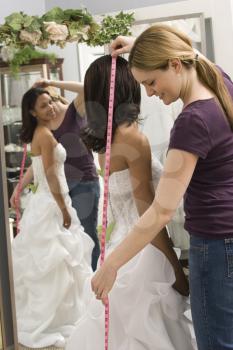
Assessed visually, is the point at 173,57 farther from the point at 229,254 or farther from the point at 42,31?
the point at 42,31

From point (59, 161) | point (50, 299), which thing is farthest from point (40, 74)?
point (50, 299)

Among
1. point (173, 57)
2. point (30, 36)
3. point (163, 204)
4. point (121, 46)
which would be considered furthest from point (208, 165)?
point (30, 36)

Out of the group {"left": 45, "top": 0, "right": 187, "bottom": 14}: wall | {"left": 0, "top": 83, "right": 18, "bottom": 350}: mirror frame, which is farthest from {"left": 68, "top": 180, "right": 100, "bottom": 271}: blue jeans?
{"left": 45, "top": 0, "right": 187, "bottom": 14}: wall

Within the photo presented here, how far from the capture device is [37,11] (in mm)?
1837

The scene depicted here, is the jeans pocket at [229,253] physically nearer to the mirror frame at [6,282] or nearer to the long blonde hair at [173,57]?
the long blonde hair at [173,57]

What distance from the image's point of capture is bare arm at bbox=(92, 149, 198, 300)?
44.9 inches

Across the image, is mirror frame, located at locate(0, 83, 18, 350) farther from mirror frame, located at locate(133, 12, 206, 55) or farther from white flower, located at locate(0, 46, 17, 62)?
mirror frame, located at locate(133, 12, 206, 55)

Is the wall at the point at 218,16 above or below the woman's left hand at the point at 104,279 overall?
above

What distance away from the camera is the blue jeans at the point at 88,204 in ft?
5.51

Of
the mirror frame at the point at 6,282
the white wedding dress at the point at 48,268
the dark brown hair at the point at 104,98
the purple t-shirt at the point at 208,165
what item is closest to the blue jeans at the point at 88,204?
the white wedding dress at the point at 48,268

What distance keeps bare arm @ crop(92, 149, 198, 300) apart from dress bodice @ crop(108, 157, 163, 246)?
36cm

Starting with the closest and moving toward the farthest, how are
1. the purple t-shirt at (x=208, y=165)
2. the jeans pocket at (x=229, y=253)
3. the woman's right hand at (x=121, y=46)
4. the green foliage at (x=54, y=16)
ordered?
1. the purple t-shirt at (x=208, y=165)
2. the jeans pocket at (x=229, y=253)
3. the woman's right hand at (x=121, y=46)
4. the green foliage at (x=54, y=16)

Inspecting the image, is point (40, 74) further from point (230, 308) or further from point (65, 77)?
point (230, 308)

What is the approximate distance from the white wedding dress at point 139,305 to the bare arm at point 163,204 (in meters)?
0.32
